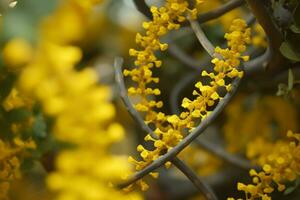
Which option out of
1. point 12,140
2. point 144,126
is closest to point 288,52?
point 144,126

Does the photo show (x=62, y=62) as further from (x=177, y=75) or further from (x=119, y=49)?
(x=119, y=49)

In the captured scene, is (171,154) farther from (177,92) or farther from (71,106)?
(177,92)

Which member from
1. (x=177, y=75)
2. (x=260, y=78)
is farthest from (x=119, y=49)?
(x=260, y=78)

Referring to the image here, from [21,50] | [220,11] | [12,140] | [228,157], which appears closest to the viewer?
[21,50]

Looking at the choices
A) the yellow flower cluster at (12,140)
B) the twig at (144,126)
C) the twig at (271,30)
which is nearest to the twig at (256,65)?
the twig at (271,30)

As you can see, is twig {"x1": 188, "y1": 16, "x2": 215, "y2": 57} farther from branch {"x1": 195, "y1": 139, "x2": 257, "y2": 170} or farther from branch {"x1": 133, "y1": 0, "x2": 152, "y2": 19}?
branch {"x1": 195, "y1": 139, "x2": 257, "y2": 170}

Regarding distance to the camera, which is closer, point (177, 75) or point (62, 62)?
point (62, 62)
